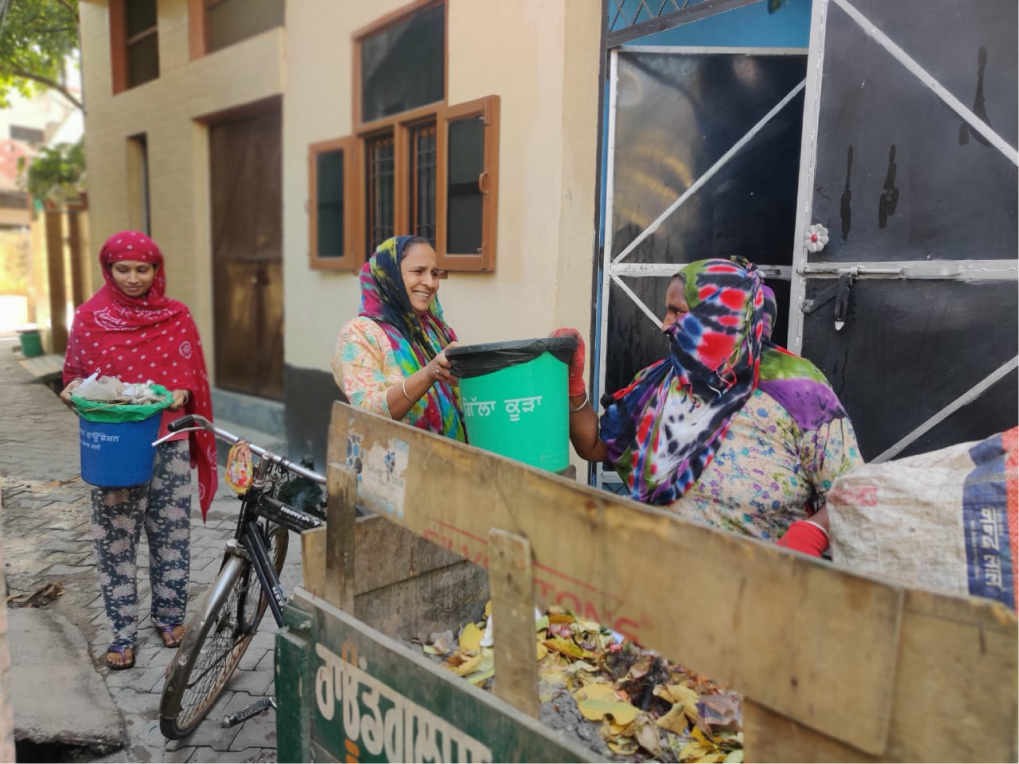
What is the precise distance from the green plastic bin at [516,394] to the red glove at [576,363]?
0.05 meters

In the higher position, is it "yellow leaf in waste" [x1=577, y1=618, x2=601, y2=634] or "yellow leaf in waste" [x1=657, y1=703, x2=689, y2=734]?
"yellow leaf in waste" [x1=577, y1=618, x2=601, y2=634]

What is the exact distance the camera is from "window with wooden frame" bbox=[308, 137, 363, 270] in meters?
5.17

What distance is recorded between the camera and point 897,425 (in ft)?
8.32

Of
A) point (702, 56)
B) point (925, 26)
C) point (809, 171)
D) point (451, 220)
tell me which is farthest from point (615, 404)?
point (451, 220)

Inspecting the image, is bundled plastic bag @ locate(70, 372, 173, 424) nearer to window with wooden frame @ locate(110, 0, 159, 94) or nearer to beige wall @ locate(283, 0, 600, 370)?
beige wall @ locate(283, 0, 600, 370)

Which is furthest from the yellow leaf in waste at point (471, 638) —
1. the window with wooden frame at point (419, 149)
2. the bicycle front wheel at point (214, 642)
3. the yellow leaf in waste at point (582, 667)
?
the window with wooden frame at point (419, 149)

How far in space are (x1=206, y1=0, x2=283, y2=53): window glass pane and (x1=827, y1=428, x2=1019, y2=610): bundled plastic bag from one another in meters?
6.49

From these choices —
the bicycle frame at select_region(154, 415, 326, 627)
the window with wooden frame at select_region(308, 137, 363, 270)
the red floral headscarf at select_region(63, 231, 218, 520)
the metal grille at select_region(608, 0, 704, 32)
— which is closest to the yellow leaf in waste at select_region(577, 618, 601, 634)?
the bicycle frame at select_region(154, 415, 326, 627)

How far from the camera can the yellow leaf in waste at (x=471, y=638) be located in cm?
187

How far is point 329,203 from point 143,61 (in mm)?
4840

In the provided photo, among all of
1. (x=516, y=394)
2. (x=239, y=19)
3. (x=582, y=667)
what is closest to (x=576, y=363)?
(x=516, y=394)

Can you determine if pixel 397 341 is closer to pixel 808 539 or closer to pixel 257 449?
pixel 257 449

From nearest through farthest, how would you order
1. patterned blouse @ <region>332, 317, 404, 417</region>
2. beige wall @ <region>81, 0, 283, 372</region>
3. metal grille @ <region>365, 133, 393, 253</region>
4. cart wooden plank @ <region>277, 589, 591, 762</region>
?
cart wooden plank @ <region>277, 589, 591, 762</region>, patterned blouse @ <region>332, 317, 404, 417</region>, metal grille @ <region>365, 133, 393, 253</region>, beige wall @ <region>81, 0, 283, 372</region>

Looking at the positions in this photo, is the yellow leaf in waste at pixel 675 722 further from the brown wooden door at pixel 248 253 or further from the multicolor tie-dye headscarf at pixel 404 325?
the brown wooden door at pixel 248 253
